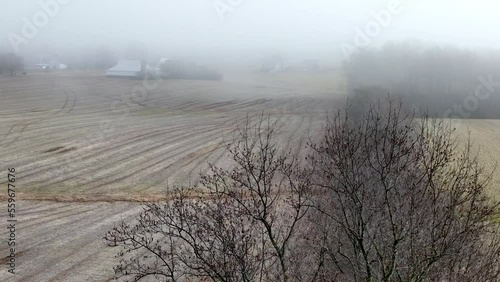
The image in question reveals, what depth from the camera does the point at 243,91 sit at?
102 m

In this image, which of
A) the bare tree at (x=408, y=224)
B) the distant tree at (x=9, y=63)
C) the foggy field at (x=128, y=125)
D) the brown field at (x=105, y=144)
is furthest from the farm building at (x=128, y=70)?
the bare tree at (x=408, y=224)

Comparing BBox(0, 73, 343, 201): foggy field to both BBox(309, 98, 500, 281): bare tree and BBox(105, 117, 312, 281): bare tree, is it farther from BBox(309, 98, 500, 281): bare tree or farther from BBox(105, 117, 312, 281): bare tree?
BBox(309, 98, 500, 281): bare tree

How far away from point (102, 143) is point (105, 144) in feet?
1.81

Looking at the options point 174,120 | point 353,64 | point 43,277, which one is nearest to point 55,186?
point 43,277

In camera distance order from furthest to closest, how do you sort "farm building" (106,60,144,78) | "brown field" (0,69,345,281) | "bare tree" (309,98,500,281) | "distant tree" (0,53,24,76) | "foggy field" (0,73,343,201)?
"farm building" (106,60,144,78) < "distant tree" (0,53,24,76) < "foggy field" (0,73,343,201) < "brown field" (0,69,345,281) < "bare tree" (309,98,500,281)

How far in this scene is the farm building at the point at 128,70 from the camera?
119375 mm

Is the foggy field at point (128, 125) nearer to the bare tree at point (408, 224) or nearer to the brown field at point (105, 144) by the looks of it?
the brown field at point (105, 144)

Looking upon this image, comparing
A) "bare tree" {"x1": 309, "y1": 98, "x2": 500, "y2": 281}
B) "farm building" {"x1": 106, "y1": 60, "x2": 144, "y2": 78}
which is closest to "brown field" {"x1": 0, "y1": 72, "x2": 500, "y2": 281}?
"farm building" {"x1": 106, "y1": 60, "x2": 144, "y2": 78}

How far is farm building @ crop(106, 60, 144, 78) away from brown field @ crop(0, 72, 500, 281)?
9.76m

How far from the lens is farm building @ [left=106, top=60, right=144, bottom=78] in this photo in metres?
119

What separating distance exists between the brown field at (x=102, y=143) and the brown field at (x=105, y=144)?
0.11 meters

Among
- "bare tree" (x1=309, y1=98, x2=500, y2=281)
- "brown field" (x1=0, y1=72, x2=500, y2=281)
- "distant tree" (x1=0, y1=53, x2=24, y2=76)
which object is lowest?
"brown field" (x1=0, y1=72, x2=500, y2=281)

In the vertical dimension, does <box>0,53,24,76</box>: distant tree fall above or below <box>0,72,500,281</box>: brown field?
above

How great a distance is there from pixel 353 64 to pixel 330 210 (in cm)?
7164
